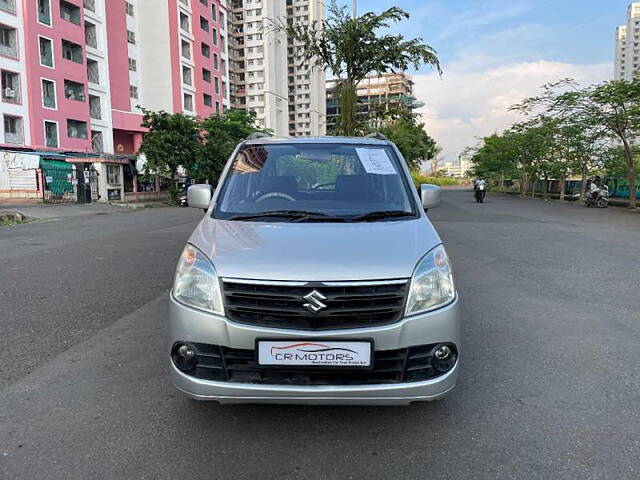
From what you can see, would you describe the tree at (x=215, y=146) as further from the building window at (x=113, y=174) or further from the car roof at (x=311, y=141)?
the car roof at (x=311, y=141)

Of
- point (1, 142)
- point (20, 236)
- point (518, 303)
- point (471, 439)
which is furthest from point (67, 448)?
point (1, 142)

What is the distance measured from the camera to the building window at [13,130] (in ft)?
86.0

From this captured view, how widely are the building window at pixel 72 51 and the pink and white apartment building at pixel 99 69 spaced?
60 mm

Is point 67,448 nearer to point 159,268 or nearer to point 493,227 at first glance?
point 159,268

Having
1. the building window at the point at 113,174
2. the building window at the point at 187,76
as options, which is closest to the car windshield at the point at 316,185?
the building window at the point at 113,174

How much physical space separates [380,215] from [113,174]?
31.4m

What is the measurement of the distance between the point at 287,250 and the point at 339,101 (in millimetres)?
13414

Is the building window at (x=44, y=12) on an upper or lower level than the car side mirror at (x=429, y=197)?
upper

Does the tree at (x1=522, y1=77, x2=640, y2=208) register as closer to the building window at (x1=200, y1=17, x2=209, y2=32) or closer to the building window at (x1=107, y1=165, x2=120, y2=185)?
the building window at (x1=107, y1=165, x2=120, y2=185)

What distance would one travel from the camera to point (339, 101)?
49.8 ft

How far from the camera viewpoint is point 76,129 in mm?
31328

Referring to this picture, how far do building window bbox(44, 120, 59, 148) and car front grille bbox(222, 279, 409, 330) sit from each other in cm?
3077

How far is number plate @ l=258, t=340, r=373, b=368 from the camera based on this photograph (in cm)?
233

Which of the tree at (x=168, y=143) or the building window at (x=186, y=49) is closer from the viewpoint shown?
the tree at (x=168, y=143)
